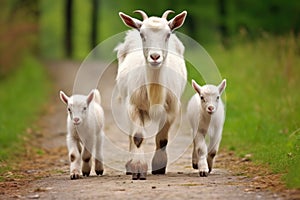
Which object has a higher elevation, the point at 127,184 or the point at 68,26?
the point at 68,26

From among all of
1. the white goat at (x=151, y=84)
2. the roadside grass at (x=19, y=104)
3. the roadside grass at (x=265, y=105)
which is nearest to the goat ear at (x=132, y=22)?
the white goat at (x=151, y=84)

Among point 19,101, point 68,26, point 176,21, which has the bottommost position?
point 176,21

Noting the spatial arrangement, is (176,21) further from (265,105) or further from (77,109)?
(265,105)

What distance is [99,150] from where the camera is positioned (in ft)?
33.9

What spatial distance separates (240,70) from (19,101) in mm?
6147

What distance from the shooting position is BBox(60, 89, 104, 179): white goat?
966 cm

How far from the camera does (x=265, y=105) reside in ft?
50.1

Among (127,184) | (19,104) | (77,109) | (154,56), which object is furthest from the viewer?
(19,104)

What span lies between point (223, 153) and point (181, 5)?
2246 cm

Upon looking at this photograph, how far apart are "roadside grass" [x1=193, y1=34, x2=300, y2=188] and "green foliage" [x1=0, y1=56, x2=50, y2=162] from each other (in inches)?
151

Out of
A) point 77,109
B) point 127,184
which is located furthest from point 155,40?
point 127,184

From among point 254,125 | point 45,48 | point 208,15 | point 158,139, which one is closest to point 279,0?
point 208,15

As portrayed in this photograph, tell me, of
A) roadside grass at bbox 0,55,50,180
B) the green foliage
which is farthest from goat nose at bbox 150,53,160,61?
the green foliage

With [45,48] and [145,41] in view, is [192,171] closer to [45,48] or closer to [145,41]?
[145,41]
